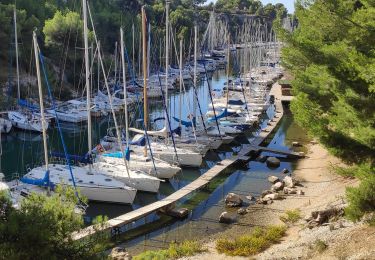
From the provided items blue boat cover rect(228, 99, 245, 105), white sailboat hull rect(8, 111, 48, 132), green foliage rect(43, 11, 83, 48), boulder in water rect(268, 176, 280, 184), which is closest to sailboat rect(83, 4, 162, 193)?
boulder in water rect(268, 176, 280, 184)

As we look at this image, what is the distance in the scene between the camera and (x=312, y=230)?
18.7m

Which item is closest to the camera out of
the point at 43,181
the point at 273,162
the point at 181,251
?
the point at 181,251

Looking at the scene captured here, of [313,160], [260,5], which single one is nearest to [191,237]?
[313,160]

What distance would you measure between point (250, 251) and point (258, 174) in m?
12.7

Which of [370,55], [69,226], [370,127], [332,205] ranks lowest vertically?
[332,205]

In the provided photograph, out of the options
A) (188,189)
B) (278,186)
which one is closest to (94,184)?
(188,189)

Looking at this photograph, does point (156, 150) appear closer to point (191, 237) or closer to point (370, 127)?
point (191, 237)

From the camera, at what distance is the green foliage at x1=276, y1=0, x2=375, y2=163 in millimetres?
12492

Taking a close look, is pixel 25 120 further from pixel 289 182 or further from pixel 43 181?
pixel 289 182

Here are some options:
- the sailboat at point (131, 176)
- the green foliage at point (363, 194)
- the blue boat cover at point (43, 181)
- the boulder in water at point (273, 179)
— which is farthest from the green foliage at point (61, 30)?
the green foliage at point (363, 194)

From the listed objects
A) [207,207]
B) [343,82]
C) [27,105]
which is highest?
[343,82]

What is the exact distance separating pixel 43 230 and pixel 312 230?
41.7ft

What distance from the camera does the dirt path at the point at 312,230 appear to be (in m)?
15.0

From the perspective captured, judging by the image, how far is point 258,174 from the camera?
98.5ft
